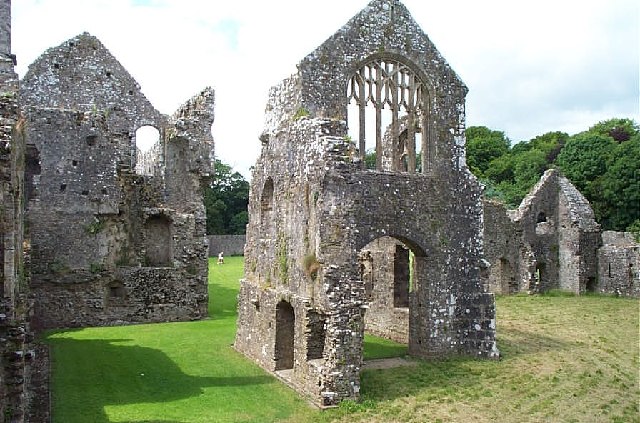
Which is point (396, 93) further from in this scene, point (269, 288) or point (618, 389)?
point (618, 389)

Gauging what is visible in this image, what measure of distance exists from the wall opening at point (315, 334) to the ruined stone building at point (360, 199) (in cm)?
3

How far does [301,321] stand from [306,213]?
232cm

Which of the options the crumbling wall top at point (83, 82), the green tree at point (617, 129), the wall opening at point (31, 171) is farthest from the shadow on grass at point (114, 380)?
the green tree at point (617, 129)

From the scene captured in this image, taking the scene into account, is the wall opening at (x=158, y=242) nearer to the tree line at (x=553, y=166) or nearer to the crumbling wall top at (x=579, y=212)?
the tree line at (x=553, y=166)

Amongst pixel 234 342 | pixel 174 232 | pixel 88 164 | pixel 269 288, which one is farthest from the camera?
pixel 174 232

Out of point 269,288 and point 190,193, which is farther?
point 190,193

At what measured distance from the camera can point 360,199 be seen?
49.3 feet

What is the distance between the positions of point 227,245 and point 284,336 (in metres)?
41.1

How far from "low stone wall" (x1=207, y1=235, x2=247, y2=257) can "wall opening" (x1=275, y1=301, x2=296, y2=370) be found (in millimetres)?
39557

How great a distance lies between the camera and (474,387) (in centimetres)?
1343

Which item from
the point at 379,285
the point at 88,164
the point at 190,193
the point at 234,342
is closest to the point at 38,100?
the point at 88,164

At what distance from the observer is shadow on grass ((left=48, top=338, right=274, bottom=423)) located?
39.2 feet

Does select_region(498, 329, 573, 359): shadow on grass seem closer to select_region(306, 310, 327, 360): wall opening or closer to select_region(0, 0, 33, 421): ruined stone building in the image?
select_region(306, 310, 327, 360): wall opening

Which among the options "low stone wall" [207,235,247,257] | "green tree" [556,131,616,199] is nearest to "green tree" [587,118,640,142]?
"green tree" [556,131,616,199]
